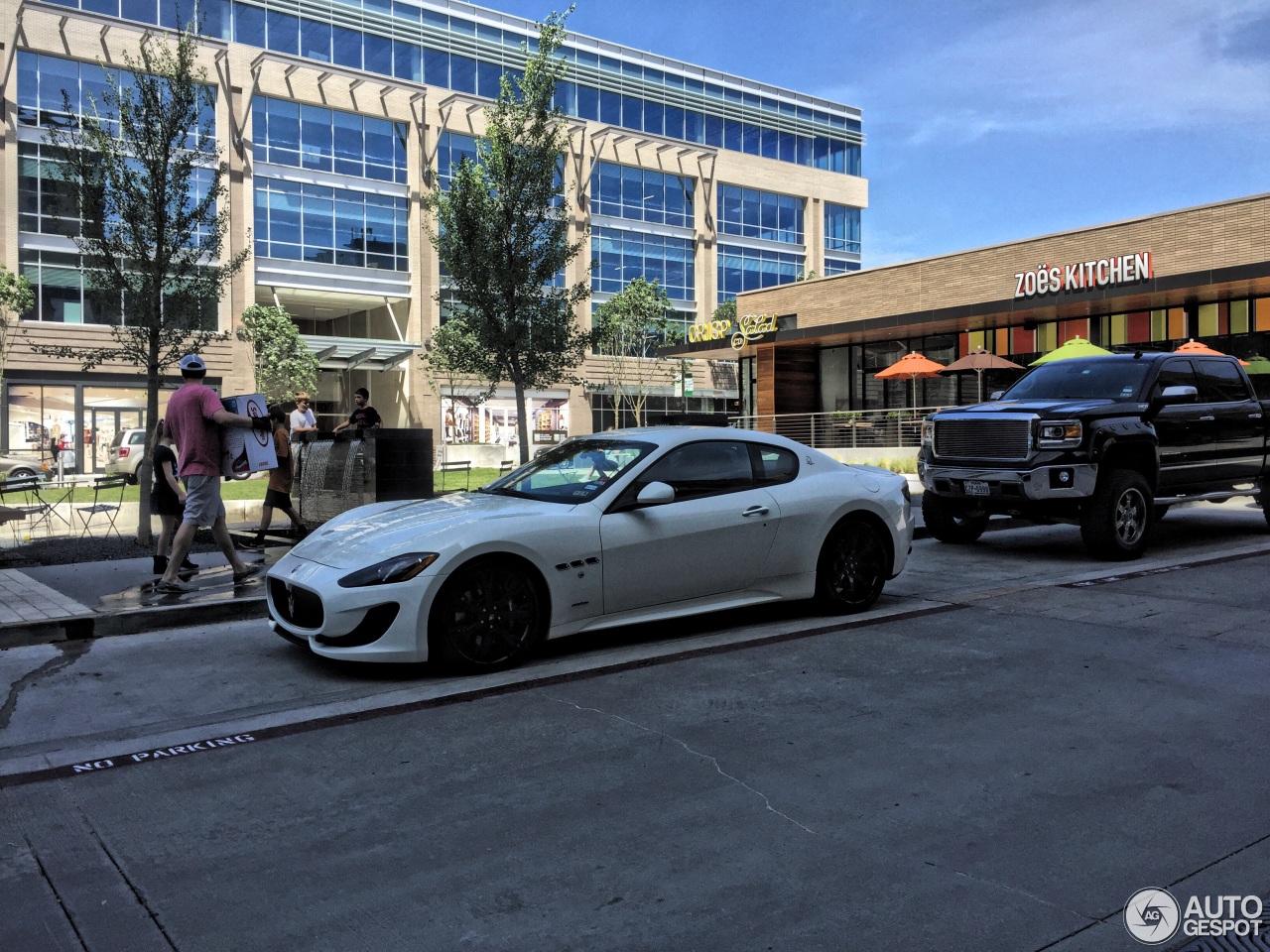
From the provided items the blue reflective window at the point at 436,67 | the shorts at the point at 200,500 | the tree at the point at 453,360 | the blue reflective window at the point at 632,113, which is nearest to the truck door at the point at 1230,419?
the shorts at the point at 200,500

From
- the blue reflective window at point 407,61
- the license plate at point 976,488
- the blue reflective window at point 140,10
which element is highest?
the blue reflective window at point 407,61

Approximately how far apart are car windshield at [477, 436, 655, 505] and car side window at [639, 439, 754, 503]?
163mm

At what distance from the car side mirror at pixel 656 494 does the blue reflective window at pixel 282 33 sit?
164ft

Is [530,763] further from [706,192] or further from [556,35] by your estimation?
[706,192]

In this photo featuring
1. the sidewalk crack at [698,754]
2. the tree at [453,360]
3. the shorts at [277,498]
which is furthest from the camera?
the tree at [453,360]

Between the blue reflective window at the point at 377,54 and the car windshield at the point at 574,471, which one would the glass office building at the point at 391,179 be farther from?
the car windshield at the point at 574,471

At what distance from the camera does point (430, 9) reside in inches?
2096

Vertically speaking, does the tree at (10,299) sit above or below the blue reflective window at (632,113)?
below

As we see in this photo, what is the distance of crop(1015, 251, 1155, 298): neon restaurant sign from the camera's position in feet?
76.6

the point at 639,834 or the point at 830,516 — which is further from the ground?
the point at 830,516

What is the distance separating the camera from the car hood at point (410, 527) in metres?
5.66

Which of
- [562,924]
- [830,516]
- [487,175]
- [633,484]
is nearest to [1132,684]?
[830,516]

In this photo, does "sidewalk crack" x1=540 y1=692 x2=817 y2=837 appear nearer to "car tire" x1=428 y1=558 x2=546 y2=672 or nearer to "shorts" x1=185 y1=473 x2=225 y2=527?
"car tire" x1=428 y1=558 x2=546 y2=672

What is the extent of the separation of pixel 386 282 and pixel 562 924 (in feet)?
165
